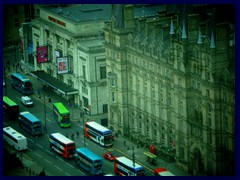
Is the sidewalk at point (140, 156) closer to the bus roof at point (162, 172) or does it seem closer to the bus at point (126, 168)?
the bus roof at point (162, 172)

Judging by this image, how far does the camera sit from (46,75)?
178m

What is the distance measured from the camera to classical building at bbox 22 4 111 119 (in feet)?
543

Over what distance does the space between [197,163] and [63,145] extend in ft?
64.2

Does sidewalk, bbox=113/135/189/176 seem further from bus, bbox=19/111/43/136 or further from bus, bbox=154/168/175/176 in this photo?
bus, bbox=19/111/43/136

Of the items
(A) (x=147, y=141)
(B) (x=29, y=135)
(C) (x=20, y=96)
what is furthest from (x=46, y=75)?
(A) (x=147, y=141)

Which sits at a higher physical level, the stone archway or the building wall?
the building wall

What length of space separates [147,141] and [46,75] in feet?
106

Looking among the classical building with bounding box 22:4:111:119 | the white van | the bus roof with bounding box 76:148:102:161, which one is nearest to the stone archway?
the bus roof with bounding box 76:148:102:161

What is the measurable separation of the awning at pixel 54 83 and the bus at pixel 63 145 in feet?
61.2

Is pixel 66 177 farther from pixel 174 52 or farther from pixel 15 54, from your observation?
pixel 15 54

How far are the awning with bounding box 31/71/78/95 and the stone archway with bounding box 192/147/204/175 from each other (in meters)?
33.6

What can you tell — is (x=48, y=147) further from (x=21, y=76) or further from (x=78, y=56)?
(x=21, y=76)

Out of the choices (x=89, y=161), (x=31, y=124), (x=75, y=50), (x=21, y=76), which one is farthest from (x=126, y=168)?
(x=21, y=76)

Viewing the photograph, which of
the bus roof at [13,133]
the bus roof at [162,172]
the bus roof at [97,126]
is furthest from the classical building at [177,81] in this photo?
the bus roof at [13,133]
